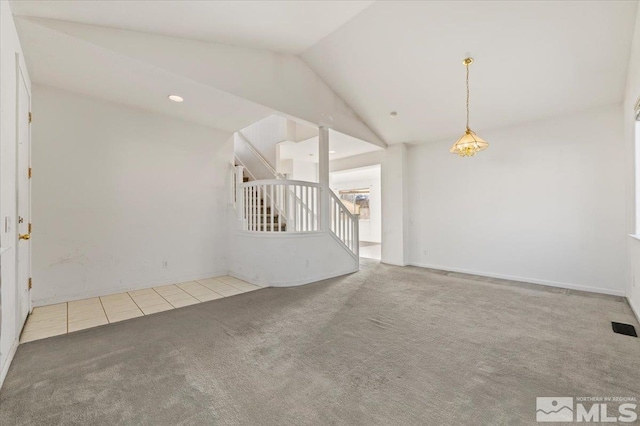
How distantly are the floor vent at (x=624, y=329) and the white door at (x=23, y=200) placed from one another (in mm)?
5915

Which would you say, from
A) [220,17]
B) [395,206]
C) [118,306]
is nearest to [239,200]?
[118,306]

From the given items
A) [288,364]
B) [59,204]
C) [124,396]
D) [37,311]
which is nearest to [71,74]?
[59,204]

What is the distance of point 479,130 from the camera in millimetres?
5094

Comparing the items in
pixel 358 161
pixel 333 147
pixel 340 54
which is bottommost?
pixel 358 161

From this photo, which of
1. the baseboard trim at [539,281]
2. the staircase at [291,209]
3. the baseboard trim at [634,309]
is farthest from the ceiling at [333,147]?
the baseboard trim at [634,309]

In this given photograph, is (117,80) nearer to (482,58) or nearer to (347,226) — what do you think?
(347,226)

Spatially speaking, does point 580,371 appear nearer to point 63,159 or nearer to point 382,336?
point 382,336

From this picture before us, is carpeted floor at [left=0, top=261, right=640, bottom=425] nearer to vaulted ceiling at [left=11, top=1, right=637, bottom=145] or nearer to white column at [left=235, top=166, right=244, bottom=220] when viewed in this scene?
white column at [left=235, top=166, right=244, bottom=220]

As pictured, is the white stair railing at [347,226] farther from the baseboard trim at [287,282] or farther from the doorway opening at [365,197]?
the doorway opening at [365,197]

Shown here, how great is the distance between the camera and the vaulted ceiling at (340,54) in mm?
2668

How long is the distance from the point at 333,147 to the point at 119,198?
14.3 ft

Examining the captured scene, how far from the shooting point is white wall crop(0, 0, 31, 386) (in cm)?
192

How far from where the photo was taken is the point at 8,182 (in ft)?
6.97

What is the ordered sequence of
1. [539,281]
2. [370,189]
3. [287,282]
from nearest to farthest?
1. [287,282]
2. [539,281]
3. [370,189]
